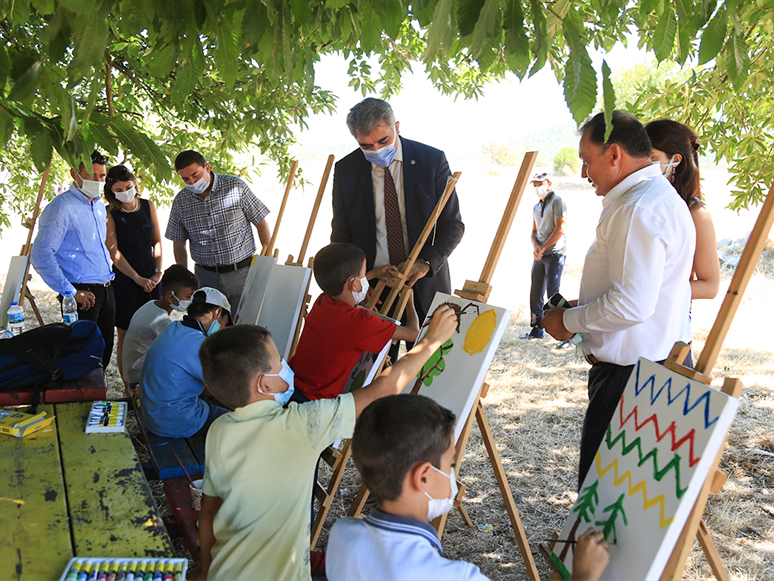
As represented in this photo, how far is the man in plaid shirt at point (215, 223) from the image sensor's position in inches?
164

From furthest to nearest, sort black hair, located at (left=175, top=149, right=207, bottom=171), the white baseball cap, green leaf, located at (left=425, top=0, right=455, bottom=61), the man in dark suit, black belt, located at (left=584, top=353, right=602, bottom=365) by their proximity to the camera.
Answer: black hair, located at (left=175, top=149, right=207, bottom=171)
the white baseball cap
the man in dark suit
black belt, located at (left=584, top=353, right=602, bottom=365)
green leaf, located at (left=425, top=0, right=455, bottom=61)

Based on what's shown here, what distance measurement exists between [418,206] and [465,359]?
3.72 ft

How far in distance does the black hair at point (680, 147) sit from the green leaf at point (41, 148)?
76.9 inches

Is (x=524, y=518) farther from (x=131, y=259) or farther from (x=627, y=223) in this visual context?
(x=131, y=259)

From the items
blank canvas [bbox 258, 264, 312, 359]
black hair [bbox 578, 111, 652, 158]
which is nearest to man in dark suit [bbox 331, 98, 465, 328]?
blank canvas [bbox 258, 264, 312, 359]

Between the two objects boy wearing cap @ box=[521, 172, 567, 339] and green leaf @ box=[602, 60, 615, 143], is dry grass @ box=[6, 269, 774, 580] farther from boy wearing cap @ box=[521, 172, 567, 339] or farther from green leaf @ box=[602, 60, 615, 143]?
green leaf @ box=[602, 60, 615, 143]

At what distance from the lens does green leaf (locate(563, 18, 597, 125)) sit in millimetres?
1033

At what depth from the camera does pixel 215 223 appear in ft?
13.9

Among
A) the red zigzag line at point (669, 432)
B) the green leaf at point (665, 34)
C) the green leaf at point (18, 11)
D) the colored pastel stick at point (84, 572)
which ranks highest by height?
the green leaf at point (665, 34)

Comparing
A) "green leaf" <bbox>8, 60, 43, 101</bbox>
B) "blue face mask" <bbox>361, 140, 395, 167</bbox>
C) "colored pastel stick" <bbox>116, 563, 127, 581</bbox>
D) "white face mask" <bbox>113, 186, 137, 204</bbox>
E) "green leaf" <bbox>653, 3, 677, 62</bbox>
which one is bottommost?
"colored pastel stick" <bbox>116, 563, 127, 581</bbox>

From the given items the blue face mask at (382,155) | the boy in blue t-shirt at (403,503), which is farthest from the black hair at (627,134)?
the blue face mask at (382,155)

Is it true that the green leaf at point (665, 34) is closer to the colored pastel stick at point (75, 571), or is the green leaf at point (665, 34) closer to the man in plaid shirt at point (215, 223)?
the colored pastel stick at point (75, 571)

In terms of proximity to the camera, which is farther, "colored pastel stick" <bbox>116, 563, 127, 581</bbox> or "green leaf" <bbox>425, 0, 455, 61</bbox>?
"colored pastel stick" <bbox>116, 563, 127, 581</bbox>

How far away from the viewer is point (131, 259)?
4527 mm
